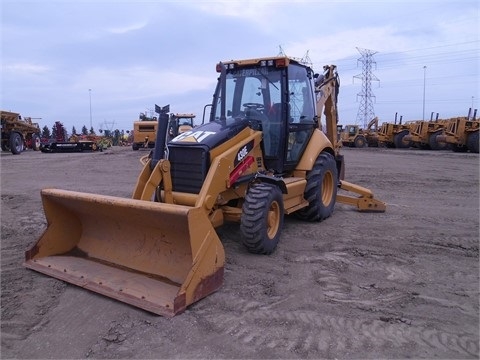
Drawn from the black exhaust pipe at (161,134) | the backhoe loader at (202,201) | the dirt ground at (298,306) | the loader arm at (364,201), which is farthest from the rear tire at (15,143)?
the black exhaust pipe at (161,134)

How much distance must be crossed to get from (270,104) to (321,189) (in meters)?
1.64

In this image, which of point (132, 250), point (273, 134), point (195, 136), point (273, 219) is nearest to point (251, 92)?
point (273, 134)

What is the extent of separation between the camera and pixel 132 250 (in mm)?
4711

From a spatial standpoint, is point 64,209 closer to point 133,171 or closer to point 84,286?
point 84,286

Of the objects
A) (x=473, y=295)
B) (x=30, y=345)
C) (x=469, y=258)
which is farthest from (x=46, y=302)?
(x=469, y=258)


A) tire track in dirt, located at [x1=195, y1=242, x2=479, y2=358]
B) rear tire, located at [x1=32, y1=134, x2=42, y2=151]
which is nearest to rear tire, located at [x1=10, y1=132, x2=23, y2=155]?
rear tire, located at [x1=32, y1=134, x2=42, y2=151]

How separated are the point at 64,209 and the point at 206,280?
224 centimetres

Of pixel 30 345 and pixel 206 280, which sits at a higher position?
pixel 206 280

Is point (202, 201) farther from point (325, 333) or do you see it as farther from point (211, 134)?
point (325, 333)

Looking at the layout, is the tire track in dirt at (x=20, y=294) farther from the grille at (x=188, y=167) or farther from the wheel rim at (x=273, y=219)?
the wheel rim at (x=273, y=219)

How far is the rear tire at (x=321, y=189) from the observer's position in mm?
6625

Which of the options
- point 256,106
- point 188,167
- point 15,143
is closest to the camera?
point 188,167

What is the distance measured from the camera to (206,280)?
13.1ft

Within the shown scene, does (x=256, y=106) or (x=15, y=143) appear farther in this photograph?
(x=15, y=143)
